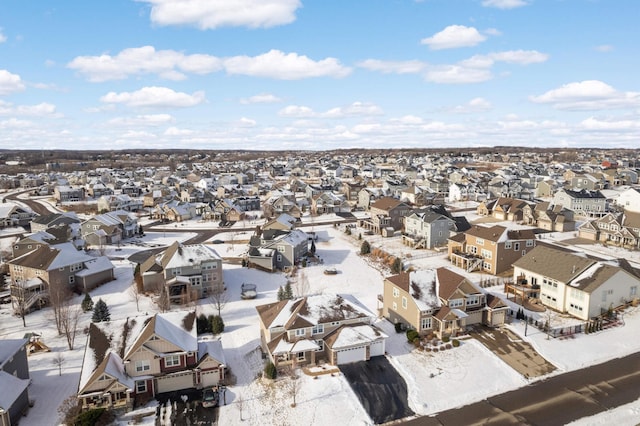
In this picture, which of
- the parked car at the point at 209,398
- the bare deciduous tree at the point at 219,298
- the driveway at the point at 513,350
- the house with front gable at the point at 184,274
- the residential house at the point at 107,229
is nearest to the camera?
the parked car at the point at 209,398

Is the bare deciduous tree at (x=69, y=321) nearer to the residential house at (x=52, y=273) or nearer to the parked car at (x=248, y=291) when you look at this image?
the residential house at (x=52, y=273)

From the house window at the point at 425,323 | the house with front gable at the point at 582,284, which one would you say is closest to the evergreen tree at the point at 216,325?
the house window at the point at 425,323

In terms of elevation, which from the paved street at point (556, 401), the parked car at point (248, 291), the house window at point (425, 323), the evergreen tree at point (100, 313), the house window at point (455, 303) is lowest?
the paved street at point (556, 401)

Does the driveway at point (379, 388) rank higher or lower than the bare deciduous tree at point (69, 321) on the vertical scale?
lower

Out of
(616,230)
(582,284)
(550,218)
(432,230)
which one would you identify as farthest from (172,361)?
(550,218)

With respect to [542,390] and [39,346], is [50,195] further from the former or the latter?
[542,390]

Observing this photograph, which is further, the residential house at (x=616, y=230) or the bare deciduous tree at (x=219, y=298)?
the residential house at (x=616, y=230)

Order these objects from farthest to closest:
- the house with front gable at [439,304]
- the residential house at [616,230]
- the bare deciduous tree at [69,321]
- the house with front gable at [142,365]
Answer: the residential house at [616,230]
the house with front gable at [439,304]
the bare deciduous tree at [69,321]
the house with front gable at [142,365]

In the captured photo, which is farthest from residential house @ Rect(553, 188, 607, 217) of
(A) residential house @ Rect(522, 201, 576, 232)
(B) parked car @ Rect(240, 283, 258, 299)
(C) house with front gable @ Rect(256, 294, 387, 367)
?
(C) house with front gable @ Rect(256, 294, 387, 367)

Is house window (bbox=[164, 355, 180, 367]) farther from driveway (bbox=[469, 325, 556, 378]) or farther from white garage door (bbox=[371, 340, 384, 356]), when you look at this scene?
driveway (bbox=[469, 325, 556, 378])
